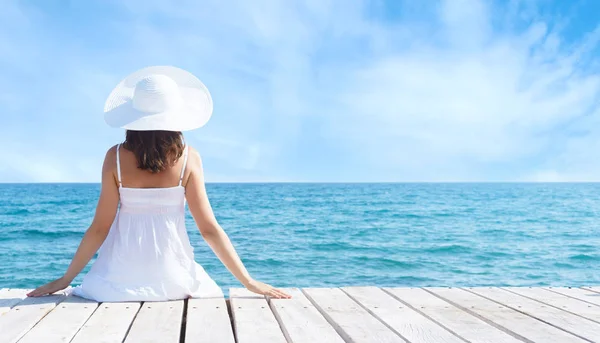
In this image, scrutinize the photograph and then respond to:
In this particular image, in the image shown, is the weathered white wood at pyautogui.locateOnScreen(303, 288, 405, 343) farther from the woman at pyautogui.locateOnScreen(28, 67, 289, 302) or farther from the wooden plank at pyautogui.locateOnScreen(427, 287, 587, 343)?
the wooden plank at pyautogui.locateOnScreen(427, 287, 587, 343)

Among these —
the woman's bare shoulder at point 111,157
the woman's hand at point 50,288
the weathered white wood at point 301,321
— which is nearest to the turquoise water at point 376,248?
the woman's hand at point 50,288

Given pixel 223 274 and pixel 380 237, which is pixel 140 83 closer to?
pixel 223 274

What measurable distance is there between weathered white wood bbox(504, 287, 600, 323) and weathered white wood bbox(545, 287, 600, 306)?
59 mm

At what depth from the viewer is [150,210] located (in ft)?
10.2

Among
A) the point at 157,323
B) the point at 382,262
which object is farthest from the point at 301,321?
the point at 382,262

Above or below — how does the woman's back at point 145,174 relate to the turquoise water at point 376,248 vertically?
above

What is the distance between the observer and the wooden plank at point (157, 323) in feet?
7.78

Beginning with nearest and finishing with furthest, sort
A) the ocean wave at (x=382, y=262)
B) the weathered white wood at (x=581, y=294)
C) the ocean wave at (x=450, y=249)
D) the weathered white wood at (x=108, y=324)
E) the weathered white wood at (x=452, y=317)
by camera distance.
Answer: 1. the weathered white wood at (x=108, y=324)
2. the weathered white wood at (x=452, y=317)
3. the weathered white wood at (x=581, y=294)
4. the ocean wave at (x=382, y=262)
5. the ocean wave at (x=450, y=249)

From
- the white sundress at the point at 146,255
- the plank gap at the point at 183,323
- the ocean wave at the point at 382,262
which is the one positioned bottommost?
the ocean wave at the point at 382,262

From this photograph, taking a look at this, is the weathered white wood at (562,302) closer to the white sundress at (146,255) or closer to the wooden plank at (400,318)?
the wooden plank at (400,318)

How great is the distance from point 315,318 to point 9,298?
68.1 inches

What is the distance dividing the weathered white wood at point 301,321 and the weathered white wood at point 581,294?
167 centimetres

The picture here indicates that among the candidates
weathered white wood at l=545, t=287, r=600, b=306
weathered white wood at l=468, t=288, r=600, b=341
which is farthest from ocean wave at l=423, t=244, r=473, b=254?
weathered white wood at l=468, t=288, r=600, b=341

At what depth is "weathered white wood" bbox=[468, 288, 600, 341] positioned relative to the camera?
2.65 metres
